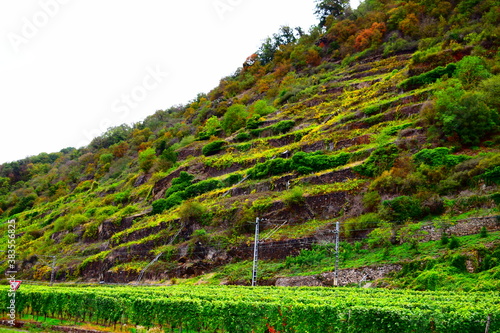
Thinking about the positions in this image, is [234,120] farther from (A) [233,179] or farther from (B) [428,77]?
(B) [428,77]

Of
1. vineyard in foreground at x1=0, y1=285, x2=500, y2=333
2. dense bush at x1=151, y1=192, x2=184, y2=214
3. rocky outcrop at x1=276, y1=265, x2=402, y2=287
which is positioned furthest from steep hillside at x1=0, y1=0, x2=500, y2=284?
vineyard in foreground at x1=0, y1=285, x2=500, y2=333

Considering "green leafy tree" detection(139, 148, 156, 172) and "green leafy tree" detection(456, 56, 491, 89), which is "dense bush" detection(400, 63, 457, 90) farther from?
"green leafy tree" detection(139, 148, 156, 172)

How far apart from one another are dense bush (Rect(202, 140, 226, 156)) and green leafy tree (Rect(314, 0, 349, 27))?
5734 centimetres

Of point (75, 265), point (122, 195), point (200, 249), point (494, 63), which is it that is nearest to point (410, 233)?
point (200, 249)

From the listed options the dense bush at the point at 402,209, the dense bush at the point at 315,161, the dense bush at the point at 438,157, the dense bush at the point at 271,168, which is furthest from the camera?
the dense bush at the point at 271,168

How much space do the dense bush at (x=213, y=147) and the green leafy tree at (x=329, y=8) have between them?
188ft

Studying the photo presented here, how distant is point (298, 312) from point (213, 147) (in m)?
47.7

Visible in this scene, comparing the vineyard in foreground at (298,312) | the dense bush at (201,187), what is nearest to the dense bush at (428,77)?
the dense bush at (201,187)

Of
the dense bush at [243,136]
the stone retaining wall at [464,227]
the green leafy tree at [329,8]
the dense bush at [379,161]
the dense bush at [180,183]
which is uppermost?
the green leafy tree at [329,8]

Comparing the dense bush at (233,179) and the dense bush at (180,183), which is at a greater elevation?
the dense bush at (180,183)

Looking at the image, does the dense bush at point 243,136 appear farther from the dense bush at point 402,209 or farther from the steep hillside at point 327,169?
the dense bush at point 402,209

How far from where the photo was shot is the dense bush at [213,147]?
198 feet

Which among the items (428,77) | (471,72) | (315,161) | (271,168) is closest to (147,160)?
(271,168)

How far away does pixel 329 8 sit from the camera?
10444 centimetres
